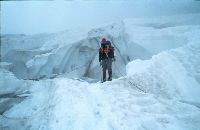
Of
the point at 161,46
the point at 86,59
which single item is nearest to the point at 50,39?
the point at 86,59

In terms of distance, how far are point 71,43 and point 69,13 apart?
12.4 meters

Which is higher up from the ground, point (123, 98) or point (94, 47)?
point (94, 47)

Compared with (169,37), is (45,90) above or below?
below

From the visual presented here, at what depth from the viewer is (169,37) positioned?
10.3 m

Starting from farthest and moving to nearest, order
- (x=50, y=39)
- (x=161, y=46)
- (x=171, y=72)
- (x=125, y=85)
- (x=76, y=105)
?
(x=50, y=39) < (x=161, y=46) < (x=171, y=72) < (x=125, y=85) < (x=76, y=105)

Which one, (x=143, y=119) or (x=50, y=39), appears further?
(x=50, y=39)

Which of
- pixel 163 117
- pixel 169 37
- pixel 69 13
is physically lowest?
pixel 163 117

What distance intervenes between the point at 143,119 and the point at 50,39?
42.6ft

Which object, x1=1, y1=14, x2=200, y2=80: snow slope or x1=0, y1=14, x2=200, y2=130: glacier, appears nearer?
x1=0, y1=14, x2=200, y2=130: glacier

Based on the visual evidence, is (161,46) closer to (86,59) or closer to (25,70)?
(86,59)

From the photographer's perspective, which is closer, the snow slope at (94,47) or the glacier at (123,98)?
the glacier at (123,98)

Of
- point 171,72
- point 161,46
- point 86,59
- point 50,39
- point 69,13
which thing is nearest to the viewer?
point 171,72

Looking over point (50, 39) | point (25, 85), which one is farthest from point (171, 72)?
point (50, 39)

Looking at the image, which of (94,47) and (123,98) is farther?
(94,47)
